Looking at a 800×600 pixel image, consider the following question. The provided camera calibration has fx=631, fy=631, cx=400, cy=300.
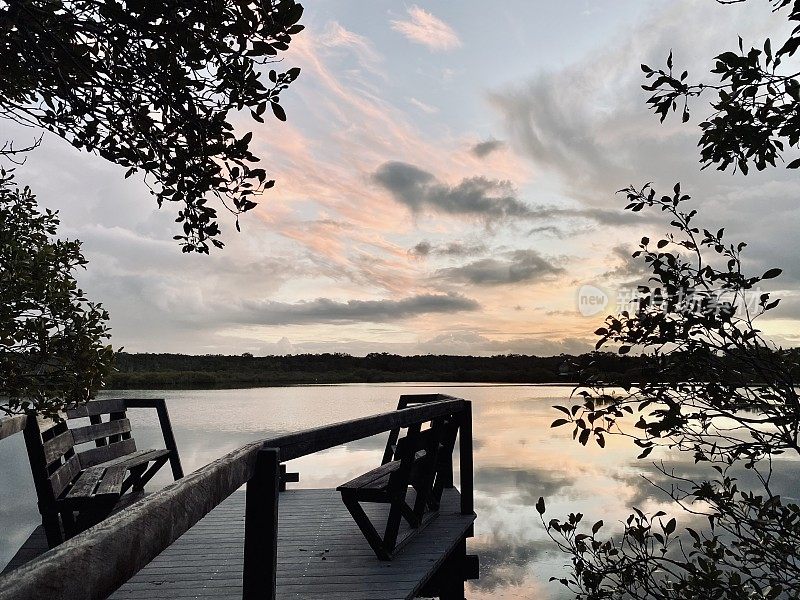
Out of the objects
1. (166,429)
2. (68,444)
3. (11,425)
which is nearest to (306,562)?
(68,444)

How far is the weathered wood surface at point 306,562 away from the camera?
3.90 meters

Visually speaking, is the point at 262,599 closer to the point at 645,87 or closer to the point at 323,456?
the point at 645,87

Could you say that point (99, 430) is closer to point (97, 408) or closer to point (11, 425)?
point (97, 408)

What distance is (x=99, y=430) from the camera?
6020mm

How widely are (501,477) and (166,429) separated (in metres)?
14.0

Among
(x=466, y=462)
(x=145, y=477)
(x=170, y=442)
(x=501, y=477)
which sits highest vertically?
(x=170, y=442)

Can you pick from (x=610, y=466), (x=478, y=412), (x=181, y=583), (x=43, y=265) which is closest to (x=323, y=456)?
(x=610, y=466)

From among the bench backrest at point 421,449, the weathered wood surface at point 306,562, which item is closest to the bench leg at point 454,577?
the weathered wood surface at point 306,562

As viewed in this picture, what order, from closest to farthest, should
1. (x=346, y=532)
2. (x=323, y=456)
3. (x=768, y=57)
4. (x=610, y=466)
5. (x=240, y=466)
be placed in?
(x=240, y=466)
(x=768, y=57)
(x=346, y=532)
(x=323, y=456)
(x=610, y=466)

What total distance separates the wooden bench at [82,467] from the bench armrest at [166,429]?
0.07 m

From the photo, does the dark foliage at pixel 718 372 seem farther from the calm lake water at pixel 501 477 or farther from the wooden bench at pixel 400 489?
the calm lake water at pixel 501 477

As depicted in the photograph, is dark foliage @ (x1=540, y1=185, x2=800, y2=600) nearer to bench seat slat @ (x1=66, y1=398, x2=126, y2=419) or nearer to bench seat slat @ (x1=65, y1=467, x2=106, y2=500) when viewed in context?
bench seat slat @ (x1=65, y1=467, x2=106, y2=500)

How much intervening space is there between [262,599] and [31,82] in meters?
3.62

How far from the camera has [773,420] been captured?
2.57 m
